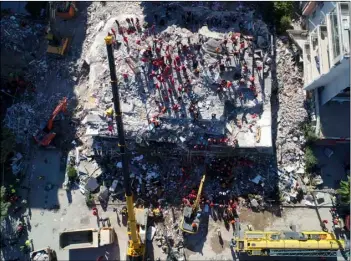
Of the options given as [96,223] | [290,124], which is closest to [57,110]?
[96,223]

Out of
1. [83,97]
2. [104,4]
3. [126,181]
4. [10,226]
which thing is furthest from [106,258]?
[104,4]

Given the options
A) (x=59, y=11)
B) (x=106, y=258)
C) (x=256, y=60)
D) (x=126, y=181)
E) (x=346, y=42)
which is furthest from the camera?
(x=59, y=11)

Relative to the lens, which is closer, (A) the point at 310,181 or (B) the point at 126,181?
(B) the point at 126,181

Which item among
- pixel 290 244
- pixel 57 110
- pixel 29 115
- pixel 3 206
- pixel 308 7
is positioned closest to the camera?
pixel 290 244

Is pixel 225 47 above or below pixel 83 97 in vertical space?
above

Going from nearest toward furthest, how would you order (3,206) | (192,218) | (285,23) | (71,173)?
(3,206) → (192,218) → (71,173) → (285,23)

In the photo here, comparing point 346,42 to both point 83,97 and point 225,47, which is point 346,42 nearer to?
point 225,47

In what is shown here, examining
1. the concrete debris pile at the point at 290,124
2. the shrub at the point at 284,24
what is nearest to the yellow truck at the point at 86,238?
the concrete debris pile at the point at 290,124

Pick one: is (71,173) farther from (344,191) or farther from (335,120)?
(335,120)

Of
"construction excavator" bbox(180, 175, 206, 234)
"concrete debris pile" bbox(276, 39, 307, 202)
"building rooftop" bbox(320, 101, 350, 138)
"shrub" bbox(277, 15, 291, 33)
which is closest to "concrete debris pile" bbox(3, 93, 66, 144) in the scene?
"construction excavator" bbox(180, 175, 206, 234)
